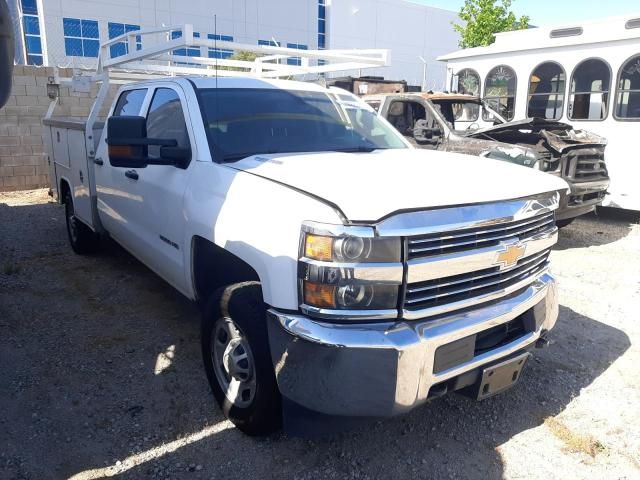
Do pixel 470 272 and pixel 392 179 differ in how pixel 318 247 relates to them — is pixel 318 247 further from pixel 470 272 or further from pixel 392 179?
pixel 470 272

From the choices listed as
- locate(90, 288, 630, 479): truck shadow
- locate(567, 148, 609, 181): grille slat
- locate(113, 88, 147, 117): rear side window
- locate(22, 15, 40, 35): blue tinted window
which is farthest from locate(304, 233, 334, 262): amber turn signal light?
locate(22, 15, 40, 35): blue tinted window

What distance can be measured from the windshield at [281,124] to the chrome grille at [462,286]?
1482mm

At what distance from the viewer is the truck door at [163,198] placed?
3592 millimetres

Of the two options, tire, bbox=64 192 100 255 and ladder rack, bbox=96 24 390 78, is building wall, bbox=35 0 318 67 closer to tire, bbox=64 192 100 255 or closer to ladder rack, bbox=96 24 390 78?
tire, bbox=64 192 100 255

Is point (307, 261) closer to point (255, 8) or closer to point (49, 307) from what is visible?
point (49, 307)

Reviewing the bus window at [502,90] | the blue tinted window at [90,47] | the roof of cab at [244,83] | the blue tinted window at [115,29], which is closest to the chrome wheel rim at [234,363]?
the roof of cab at [244,83]

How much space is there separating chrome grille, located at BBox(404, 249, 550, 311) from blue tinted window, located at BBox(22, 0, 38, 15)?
34.0 m

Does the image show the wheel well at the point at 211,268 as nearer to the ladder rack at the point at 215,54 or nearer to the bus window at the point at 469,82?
the ladder rack at the point at 215,54

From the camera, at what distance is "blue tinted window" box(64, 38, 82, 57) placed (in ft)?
94.6

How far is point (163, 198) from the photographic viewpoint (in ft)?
12.4

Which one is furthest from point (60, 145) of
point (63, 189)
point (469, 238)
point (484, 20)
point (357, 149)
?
point (484, 20)

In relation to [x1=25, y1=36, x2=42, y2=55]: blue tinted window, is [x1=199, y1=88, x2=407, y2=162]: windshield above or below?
below

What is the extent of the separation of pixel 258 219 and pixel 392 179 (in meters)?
0.69

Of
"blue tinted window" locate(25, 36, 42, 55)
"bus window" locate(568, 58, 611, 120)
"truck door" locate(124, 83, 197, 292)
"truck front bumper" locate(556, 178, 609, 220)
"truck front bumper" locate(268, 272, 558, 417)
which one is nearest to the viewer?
"truck front bumper" locate(268, 272, 558, 417)
